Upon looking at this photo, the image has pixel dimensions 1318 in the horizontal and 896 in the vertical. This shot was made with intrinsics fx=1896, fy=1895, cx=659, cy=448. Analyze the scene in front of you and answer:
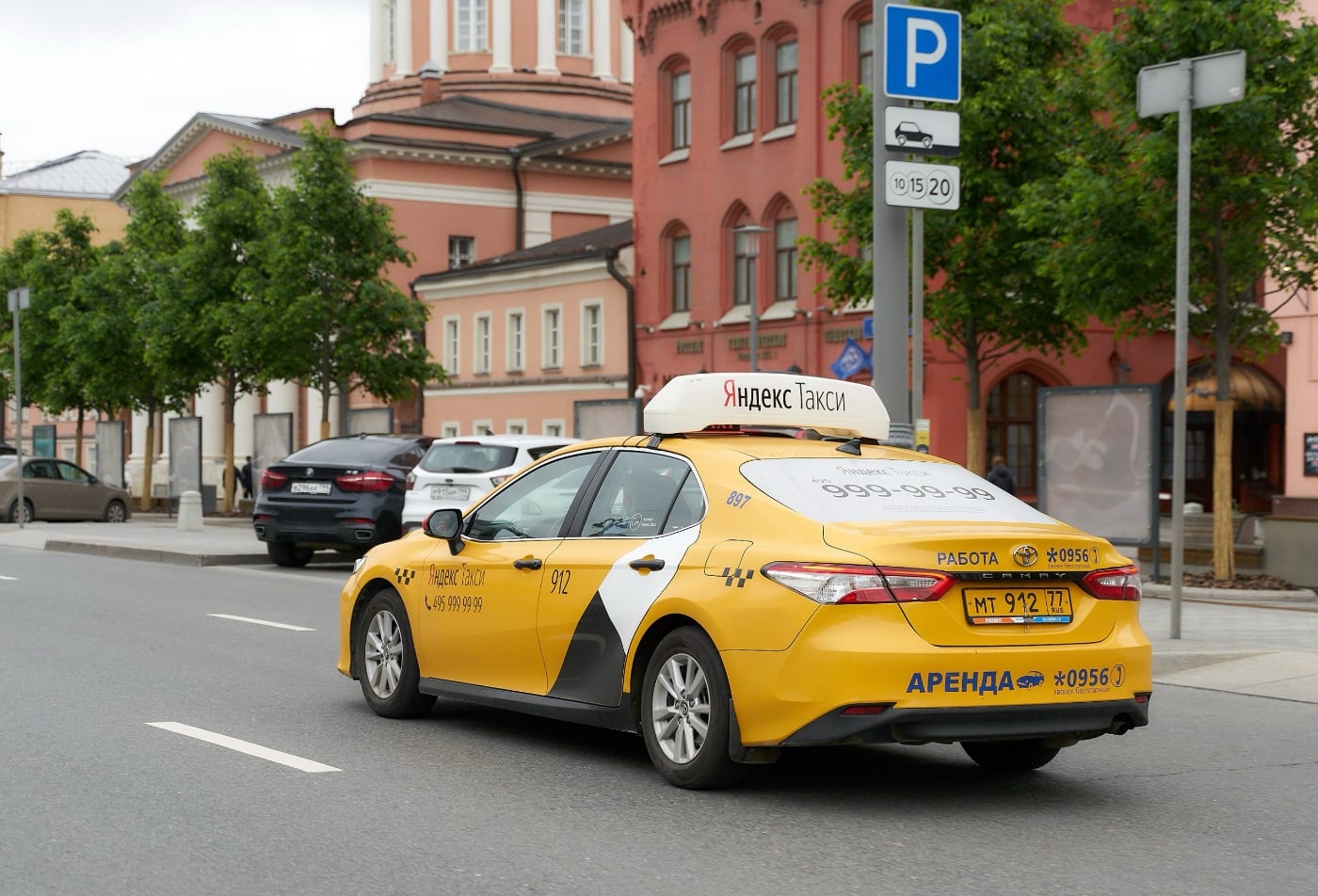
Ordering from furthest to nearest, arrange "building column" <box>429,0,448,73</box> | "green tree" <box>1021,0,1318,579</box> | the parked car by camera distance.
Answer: "building column" <box>429,0,448,73</box> → the parked car → "green tree" <box>1021,0,1318,579</box>

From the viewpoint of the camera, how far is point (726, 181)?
4397 cm

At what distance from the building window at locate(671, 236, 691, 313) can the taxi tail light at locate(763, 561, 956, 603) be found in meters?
38.6

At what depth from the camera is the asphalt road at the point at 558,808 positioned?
6.13 metres

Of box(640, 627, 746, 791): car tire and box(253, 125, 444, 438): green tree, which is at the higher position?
box(253, 125, 444, 438): green tree

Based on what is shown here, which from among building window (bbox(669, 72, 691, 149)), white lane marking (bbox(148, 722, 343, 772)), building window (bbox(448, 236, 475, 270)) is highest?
building window (bbox(669, 72, 691, 149))

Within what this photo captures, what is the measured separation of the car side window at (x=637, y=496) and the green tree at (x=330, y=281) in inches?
1143

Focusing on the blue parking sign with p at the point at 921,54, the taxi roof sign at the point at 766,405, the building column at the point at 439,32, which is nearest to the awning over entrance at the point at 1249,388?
the blue parking sign with p at the point at 921,54

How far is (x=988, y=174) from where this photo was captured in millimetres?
28125

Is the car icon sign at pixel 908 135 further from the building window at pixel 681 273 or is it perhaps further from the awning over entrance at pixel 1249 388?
the building window at pixel 681 273

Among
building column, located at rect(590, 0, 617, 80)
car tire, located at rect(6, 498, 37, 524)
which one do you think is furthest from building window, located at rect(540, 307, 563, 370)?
building column, located at rect(590, 0, 617, 80)

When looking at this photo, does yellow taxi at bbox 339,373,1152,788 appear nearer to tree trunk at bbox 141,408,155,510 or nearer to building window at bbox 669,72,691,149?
building window at bbox 669,72,691,149

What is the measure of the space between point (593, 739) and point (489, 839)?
2632 mm

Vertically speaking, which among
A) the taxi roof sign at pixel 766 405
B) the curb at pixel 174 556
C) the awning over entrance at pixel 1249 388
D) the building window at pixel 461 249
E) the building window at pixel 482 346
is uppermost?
the building window at pixel 461 249

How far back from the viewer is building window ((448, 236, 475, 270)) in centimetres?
6103
